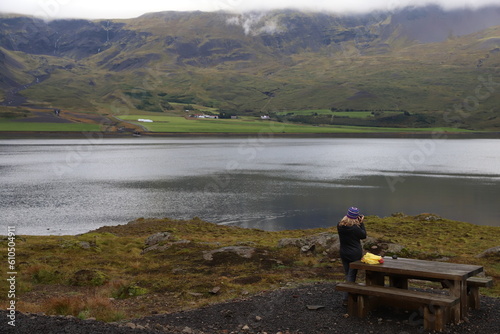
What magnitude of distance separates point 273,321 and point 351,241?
3.19 metres

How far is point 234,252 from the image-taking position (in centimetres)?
1959

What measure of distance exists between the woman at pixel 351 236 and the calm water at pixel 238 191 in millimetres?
28169

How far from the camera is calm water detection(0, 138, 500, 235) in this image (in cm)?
4534

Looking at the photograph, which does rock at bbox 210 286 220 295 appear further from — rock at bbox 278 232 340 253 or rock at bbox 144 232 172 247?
rock at bbox 144 232 172 247

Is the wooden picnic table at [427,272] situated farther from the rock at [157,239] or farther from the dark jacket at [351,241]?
the rock at [157,239]

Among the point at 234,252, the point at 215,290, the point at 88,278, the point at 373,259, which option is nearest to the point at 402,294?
the point at 373,259

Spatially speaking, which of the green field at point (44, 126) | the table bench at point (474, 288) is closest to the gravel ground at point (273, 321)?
the table bench at point (474, 288)

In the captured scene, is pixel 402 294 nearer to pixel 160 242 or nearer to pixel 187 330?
pixel 187 330

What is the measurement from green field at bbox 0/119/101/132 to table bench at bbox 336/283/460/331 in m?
185

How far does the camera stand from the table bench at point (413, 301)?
10828mm

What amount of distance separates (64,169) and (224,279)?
80253mm

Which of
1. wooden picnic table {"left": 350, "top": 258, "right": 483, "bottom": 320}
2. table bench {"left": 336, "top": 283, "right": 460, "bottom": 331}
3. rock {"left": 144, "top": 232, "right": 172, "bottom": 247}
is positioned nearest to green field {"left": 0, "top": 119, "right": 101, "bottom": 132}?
rock {"left": 144, "top": 232, "right": 172, "bottom": 247}


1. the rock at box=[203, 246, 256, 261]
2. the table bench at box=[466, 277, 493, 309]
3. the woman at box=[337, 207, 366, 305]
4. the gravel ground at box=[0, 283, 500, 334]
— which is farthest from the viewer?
the rock at box=[203, 246, 256, 261]

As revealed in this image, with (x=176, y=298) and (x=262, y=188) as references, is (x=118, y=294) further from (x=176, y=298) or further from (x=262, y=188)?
(x=262, y=188)
